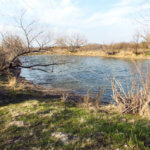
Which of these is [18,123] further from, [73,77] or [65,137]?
[73,77]

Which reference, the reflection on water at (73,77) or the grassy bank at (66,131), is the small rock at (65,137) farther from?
the reflection on water at (73,77)

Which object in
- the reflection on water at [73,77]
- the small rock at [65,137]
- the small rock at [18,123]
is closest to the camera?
the small rock at [65,137]

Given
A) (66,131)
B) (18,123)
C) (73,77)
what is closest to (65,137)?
(66,131)

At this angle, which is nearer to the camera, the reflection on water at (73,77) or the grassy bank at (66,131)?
the grassy bank at (66,131)

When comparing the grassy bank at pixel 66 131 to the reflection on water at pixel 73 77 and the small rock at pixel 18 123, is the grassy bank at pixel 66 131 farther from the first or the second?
the reflection on water at pixel 73 77

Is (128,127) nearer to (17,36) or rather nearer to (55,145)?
(55,145)

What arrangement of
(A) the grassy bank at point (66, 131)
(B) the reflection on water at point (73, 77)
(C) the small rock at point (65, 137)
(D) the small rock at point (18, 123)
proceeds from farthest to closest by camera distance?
(B) the reflection on water at point (73, 77) < (D) the small rock at point (18, 123) < (C) the small rock at point (65, 137) < (A) the grassy bank at point (66, 131)

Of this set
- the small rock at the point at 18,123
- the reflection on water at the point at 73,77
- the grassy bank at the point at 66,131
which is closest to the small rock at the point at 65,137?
the grassy bank at the point at 66,131

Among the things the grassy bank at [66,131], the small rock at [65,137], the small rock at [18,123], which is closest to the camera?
the grassy bank at [66,131]

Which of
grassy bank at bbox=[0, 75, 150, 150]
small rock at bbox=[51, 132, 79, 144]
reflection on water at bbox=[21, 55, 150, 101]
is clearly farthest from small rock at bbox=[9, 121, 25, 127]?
reflection on water at bbox=[21, 55, 150, 101]

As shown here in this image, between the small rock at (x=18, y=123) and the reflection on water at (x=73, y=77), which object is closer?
the small rock at (x=18, y=123)

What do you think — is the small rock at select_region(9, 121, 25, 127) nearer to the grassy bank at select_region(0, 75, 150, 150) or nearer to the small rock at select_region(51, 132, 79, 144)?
the grassy bank at select_region(0, 75, 150, 150)

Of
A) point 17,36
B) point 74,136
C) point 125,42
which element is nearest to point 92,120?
point 74,136

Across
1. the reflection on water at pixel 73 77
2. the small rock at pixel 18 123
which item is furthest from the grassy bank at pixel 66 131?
the reflection on water at pixel 73 77
